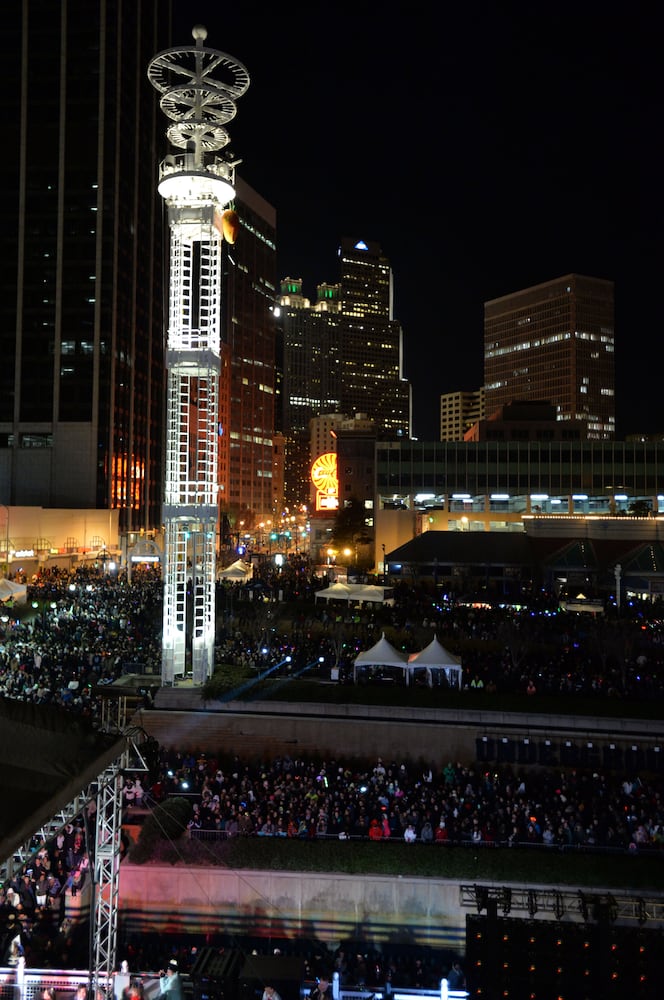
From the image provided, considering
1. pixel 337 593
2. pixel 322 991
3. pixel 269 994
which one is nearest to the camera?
pixel 269 994

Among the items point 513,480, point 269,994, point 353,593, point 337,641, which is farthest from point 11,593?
point 513,480

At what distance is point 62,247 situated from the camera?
90.1m

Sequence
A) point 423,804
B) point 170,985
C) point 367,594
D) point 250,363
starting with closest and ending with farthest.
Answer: point 170,985 → point 423,804 → point 367,594 → point 250,363

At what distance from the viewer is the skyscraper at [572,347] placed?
600ft

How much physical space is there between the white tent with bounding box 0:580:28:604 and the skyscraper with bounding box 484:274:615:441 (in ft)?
522

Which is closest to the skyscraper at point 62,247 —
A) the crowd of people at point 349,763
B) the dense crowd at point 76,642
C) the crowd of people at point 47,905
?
the dense crowd at point 76,642

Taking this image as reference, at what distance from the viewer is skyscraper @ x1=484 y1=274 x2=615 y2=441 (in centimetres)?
18275

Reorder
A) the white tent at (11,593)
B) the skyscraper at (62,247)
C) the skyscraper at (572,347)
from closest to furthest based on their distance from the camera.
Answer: the white tent at (11,593)
the skyscraper at (62,247)
the skyscraper at (572,347)

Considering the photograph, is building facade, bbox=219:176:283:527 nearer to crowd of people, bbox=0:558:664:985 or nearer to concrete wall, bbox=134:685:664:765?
crowd of people, bbox=0:558:664:985

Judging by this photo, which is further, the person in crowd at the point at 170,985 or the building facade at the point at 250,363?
the building facade at the point at 250,363

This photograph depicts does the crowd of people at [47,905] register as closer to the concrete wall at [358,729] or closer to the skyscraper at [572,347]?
the concrete wall at [358,729]

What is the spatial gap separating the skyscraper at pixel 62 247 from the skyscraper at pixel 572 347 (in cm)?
11877

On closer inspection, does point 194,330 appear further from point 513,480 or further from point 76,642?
point 513,480

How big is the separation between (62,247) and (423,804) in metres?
87.7
